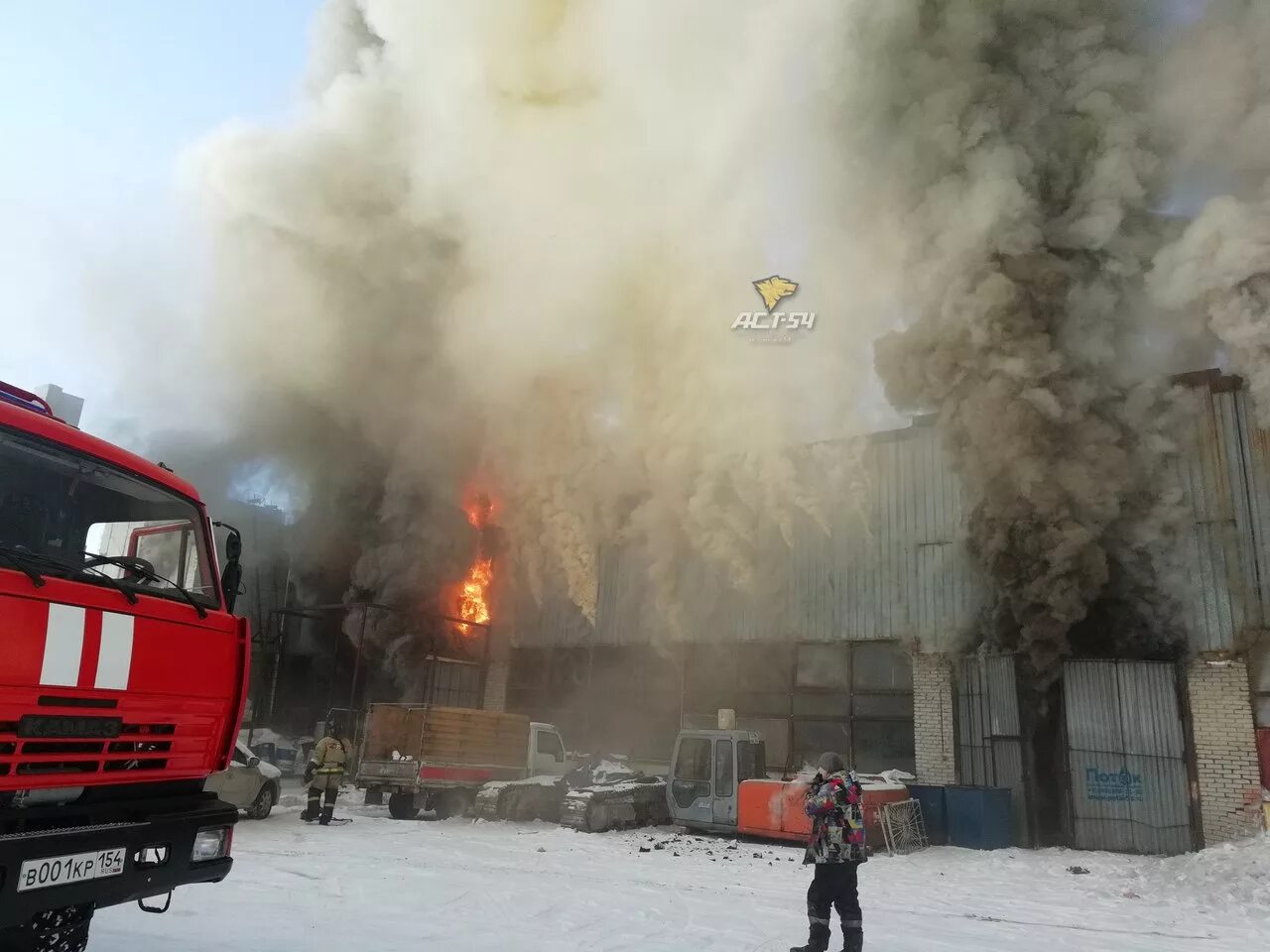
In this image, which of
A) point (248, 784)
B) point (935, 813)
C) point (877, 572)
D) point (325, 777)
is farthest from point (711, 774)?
point (248, 784)

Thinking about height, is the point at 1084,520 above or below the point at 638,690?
above

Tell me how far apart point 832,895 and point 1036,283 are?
11956 millimetres

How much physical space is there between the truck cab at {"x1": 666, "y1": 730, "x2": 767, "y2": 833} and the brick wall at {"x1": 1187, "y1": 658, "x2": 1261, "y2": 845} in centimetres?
686

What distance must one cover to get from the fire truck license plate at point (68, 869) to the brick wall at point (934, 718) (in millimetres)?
14297

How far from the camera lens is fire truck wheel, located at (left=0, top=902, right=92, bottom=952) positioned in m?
3.99

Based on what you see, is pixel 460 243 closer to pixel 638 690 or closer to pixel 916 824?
pixel 638 690

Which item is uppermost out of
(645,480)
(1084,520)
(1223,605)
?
(645,480)

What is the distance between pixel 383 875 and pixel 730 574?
11.0 m

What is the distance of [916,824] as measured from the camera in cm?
1310

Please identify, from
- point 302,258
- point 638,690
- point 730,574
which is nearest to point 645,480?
point 730,574

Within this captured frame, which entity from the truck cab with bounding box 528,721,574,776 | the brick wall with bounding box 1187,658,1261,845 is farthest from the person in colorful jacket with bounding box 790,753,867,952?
the truck cab with bounding box 528,721,574,776

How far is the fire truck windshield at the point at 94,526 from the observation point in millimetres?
3996

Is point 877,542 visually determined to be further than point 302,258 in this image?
No

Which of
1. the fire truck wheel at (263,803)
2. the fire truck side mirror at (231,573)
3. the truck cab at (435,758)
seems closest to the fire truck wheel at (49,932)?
the fire truck side mirror at (231,573)
